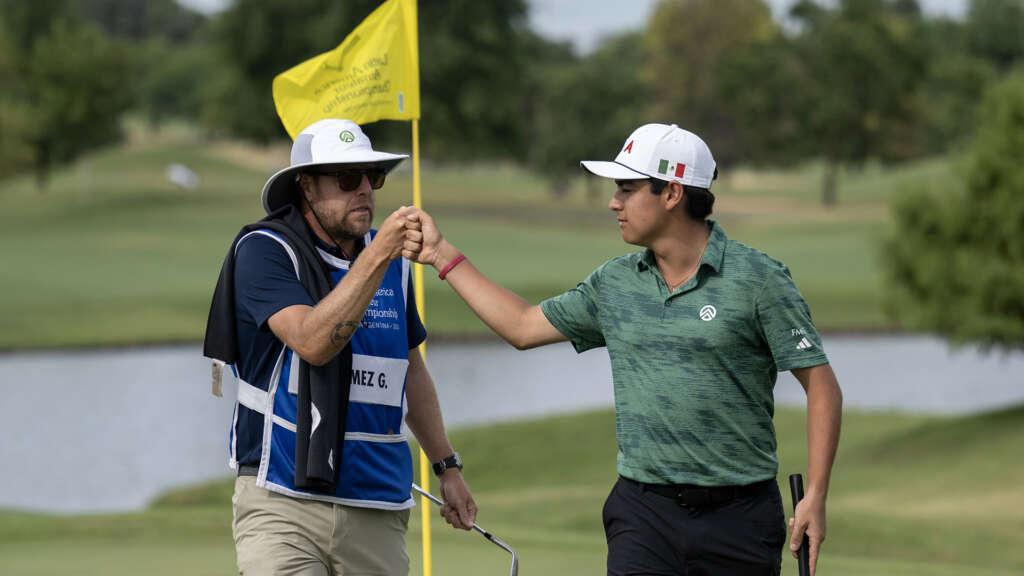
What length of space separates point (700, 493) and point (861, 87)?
7295 cm

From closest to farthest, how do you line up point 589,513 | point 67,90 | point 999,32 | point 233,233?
point 589,513 < point 233,233 < point 67,90 < point 999,32

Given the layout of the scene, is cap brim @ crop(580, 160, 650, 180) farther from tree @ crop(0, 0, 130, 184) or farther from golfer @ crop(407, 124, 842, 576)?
tree @ crop(0, 0, 130, 184)

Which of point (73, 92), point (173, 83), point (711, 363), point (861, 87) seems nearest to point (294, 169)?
point (711, 363)

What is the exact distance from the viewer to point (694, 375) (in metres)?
4.11

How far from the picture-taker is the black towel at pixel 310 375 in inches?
159

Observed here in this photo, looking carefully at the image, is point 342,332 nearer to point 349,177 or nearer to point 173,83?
point 349,177

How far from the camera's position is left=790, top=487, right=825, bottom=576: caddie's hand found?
4023mm

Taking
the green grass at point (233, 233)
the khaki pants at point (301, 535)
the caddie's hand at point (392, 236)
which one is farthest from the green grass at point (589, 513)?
the caddie's hand at point (392, 236)

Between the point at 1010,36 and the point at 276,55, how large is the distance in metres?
50.2

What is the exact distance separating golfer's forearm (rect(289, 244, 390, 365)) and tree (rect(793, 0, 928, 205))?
6998cm

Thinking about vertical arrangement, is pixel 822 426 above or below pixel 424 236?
below

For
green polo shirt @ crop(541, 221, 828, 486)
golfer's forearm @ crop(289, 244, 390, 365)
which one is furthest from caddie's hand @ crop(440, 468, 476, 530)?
golfer's forearm @ crop(289, 244, 390, 365)

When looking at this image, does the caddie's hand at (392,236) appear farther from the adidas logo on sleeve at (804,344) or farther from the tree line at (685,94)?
the tree line at (685,94)

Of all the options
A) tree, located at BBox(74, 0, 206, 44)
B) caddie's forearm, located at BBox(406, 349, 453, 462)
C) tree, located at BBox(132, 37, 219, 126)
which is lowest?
caddie's forearm, located at BBox(406, 349, 453, 462)
